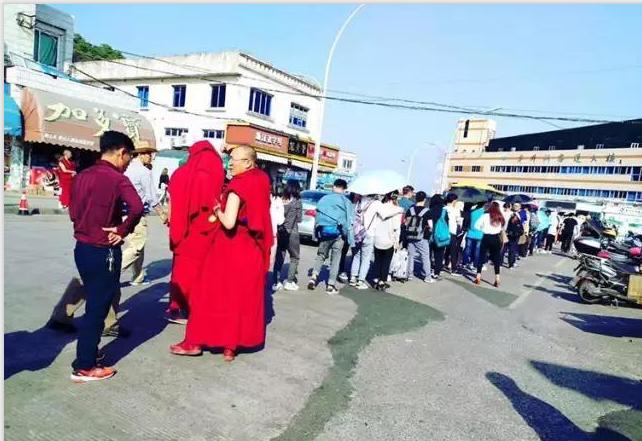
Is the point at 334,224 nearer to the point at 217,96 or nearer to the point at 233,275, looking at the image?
the point at 233,275

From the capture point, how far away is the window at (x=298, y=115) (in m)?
30.2

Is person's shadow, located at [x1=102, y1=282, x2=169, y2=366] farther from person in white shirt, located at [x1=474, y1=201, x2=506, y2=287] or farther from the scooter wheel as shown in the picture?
the scooter wheel

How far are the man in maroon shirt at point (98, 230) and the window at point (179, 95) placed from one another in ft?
85.4

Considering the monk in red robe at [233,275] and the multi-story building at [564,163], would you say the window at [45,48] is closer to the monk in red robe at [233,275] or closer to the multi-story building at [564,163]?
the monk in red robe at [233,275]

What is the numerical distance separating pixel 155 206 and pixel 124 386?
3234 millimetres

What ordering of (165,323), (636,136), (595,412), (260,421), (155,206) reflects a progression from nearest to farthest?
(260,421) < (595,412) < (165,323) < (155,206) < (636,136)

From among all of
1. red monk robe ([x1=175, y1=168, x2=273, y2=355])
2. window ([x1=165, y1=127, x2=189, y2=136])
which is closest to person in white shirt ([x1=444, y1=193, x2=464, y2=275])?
red monk robe ([x1=175, y1=168, x2=273, y2=355])

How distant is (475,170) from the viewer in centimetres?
8500

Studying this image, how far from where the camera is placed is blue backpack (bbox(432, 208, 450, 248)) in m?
9.60

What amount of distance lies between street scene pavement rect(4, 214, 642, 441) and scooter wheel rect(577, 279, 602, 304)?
5.83 ft

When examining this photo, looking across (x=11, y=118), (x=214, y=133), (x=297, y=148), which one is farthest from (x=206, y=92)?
(x=11, y=118)

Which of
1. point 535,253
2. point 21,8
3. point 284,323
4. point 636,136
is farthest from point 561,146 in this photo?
point 284,323

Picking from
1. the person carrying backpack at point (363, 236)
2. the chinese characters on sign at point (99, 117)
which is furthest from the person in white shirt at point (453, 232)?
the chinese characters on sign at point (99, 117)

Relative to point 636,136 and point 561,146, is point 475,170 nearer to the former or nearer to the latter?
point 561,146
